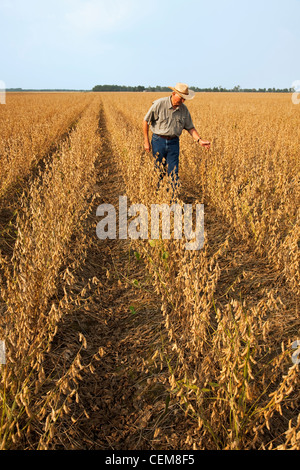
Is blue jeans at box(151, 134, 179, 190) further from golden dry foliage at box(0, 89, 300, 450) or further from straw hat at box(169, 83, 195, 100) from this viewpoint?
straw hat at box(169, 83, 195, 100)

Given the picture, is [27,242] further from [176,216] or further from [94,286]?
[176,216]

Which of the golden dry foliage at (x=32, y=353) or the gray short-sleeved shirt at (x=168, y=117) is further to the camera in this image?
the gray short-sleeved shirt at (x=168, y=117)

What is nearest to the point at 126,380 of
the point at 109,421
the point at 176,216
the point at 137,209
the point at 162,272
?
the point at 109,421

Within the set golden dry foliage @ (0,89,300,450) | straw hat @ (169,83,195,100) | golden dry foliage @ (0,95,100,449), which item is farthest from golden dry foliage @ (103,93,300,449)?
straw hat @ (169,83,195,100)

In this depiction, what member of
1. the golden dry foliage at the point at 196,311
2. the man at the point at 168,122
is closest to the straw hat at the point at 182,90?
the man at the point at 168,122

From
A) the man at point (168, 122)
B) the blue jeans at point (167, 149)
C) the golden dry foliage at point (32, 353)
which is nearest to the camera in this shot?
the golden dry foliage at point (32, 353)

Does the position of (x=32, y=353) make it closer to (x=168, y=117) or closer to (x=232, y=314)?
(x=232, y=314)

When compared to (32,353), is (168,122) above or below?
above

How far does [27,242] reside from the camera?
221 cm

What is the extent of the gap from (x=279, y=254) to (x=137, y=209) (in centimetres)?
168

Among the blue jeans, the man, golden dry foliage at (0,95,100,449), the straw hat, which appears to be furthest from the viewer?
the blue jeans

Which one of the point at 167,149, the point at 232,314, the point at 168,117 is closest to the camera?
the point at 232,314

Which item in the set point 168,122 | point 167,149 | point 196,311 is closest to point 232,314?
point 196,311

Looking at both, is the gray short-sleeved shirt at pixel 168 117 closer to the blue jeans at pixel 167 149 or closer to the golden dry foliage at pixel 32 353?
the blue jeans at pixel 167 149
